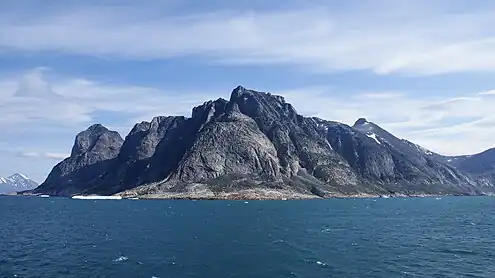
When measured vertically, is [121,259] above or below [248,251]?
above

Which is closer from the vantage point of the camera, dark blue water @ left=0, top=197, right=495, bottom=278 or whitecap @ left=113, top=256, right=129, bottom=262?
dark blue water @ left=0, top=197, right=495, bottom=278

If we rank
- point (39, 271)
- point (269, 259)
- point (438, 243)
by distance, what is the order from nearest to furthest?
point (39, 271) < point (269, 259) < point (438, 243)

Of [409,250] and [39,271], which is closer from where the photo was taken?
[39,271]

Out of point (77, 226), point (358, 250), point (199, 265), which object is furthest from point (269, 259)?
point (77, 226)

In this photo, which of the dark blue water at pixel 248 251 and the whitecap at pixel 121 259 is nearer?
the dark blue water at pixel 248 251

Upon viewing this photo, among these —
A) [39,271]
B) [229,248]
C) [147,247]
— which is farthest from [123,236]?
[39,271]

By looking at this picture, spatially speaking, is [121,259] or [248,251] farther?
[248,251]

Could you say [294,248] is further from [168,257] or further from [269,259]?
[168,257]

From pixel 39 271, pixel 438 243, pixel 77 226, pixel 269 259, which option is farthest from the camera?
pixel 77 226

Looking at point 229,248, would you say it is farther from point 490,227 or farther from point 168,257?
point 490,227
